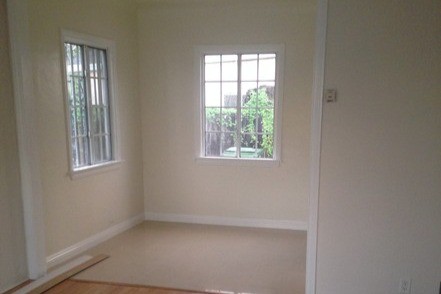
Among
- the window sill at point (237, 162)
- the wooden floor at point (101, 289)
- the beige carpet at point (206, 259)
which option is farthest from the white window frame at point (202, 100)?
the wooden floor at point (101, 289)

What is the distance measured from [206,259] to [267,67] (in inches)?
92.8

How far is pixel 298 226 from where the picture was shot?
165 inches

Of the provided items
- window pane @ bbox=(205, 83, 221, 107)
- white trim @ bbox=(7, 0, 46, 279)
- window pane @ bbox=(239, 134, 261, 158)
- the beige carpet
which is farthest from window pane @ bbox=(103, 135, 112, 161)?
window pane @ bbox=(239, 134, 261, 158)

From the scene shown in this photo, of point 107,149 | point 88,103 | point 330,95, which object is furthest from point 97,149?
point 330,95

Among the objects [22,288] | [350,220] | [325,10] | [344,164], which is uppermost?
[325,10]

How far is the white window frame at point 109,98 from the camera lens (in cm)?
323

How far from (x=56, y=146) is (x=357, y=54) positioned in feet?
8.85

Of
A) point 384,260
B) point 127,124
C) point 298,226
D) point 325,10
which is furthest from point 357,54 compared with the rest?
point 127,124

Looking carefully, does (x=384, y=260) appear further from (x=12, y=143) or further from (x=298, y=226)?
(x=12, y=143)

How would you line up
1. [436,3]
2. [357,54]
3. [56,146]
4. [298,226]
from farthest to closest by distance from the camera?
[298,226] < [56,146] < [357,54] < [436,3]

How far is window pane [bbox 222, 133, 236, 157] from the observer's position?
4340 millimetres

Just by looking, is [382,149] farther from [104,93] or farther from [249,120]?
[104,93]

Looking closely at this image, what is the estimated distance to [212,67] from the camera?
4281mm

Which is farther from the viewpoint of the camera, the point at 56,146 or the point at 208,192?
the point at 208,192
